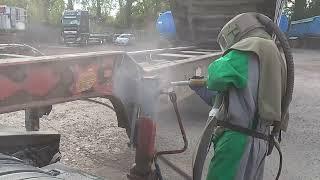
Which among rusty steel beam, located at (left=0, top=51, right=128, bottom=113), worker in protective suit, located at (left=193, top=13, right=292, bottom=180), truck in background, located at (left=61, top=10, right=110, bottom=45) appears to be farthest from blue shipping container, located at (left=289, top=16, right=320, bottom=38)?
rusty steel beam, located at (left=0, top=51, right=128, bottom=113)

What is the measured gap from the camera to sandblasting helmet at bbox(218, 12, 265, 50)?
2828 mm

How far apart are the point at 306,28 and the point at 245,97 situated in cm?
3048

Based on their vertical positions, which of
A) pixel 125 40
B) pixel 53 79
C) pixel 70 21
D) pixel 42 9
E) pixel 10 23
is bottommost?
pixel 125 40

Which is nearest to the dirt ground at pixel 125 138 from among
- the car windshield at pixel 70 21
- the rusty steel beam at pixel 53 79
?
the rusty steel beam at pixel 53 79

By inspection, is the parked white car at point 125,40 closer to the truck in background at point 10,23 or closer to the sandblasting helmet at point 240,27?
the truck in background at point 10,23

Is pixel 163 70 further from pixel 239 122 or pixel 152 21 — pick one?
pixel 152 21

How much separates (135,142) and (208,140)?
0.63 m

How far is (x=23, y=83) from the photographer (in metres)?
2.43

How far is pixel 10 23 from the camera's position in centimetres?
2802

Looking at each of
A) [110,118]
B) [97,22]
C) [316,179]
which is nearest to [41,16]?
[97,22]

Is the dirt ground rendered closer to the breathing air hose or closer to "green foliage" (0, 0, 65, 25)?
the breathing air hose

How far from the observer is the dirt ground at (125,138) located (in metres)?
4.90

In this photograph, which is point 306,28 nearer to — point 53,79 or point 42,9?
point 42,9

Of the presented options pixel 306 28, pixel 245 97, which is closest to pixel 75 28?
pixel 306 28
